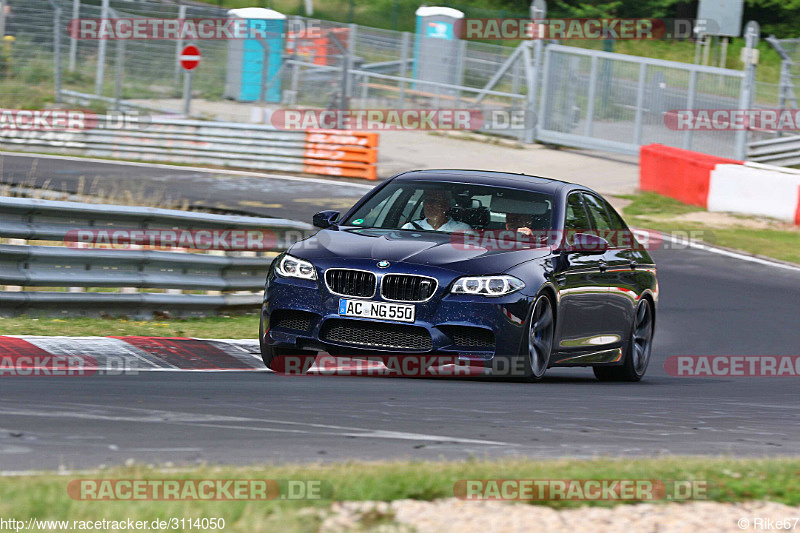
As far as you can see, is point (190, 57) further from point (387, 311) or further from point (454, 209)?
point (387, 311)

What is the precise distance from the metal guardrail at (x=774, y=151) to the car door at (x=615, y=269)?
17.2m

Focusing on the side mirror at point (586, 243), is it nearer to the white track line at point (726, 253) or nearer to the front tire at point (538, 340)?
the front tire at point (538, 340)

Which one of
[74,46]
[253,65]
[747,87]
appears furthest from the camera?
[253,65]

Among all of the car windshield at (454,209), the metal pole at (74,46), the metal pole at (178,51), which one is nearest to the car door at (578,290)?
the car windshield at (454,209)

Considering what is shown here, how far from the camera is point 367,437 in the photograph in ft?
19.5

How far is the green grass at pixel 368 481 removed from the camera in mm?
4082

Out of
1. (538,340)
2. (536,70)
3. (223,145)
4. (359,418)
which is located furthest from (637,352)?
(536,70)

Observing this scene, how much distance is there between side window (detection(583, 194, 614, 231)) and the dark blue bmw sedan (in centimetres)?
3

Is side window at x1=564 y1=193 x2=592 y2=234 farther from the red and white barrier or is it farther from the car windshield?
the red and white barrier

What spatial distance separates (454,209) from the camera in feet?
30.2

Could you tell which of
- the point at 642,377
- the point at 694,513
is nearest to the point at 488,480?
the point at 694,513

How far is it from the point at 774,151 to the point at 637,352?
17526 mm

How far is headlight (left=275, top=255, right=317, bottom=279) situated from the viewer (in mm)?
8305

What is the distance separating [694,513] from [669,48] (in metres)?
46.6
